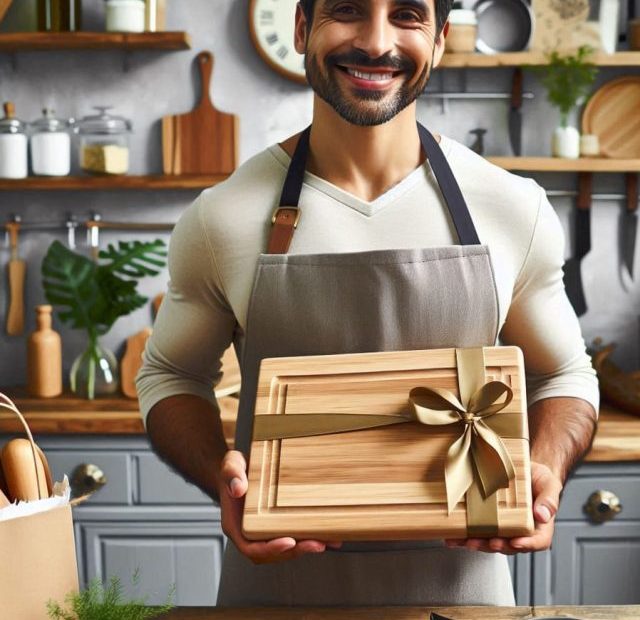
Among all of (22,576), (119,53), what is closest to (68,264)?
(119,53)

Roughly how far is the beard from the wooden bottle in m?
1.70

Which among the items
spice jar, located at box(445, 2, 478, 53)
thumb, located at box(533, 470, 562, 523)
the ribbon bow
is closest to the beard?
the ribbon bow

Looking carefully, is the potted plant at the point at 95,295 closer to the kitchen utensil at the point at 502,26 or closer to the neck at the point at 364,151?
the kitchen utensil at the point at 502,26

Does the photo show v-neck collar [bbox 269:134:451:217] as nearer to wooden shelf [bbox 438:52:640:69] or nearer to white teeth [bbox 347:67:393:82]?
white teeth [bbox 347:67:393:82]

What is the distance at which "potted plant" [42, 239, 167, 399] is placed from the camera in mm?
2588

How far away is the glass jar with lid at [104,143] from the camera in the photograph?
266 cm

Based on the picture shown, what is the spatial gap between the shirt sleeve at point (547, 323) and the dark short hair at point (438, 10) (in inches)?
10.7

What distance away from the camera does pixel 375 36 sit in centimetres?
112

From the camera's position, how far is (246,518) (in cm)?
94

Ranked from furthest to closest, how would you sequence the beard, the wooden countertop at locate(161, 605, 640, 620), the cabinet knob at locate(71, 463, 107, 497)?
the cabinet knob at locate(71, 463, 107, 497) → the beard → the wooden countertop at locate(161, 605, 640, 620)

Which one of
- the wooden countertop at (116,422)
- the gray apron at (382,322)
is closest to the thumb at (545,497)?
the gray apron at (382,322)

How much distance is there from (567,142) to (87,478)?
65.0 inches

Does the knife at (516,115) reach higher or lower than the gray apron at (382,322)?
higher

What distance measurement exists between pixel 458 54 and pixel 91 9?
1119 mm
